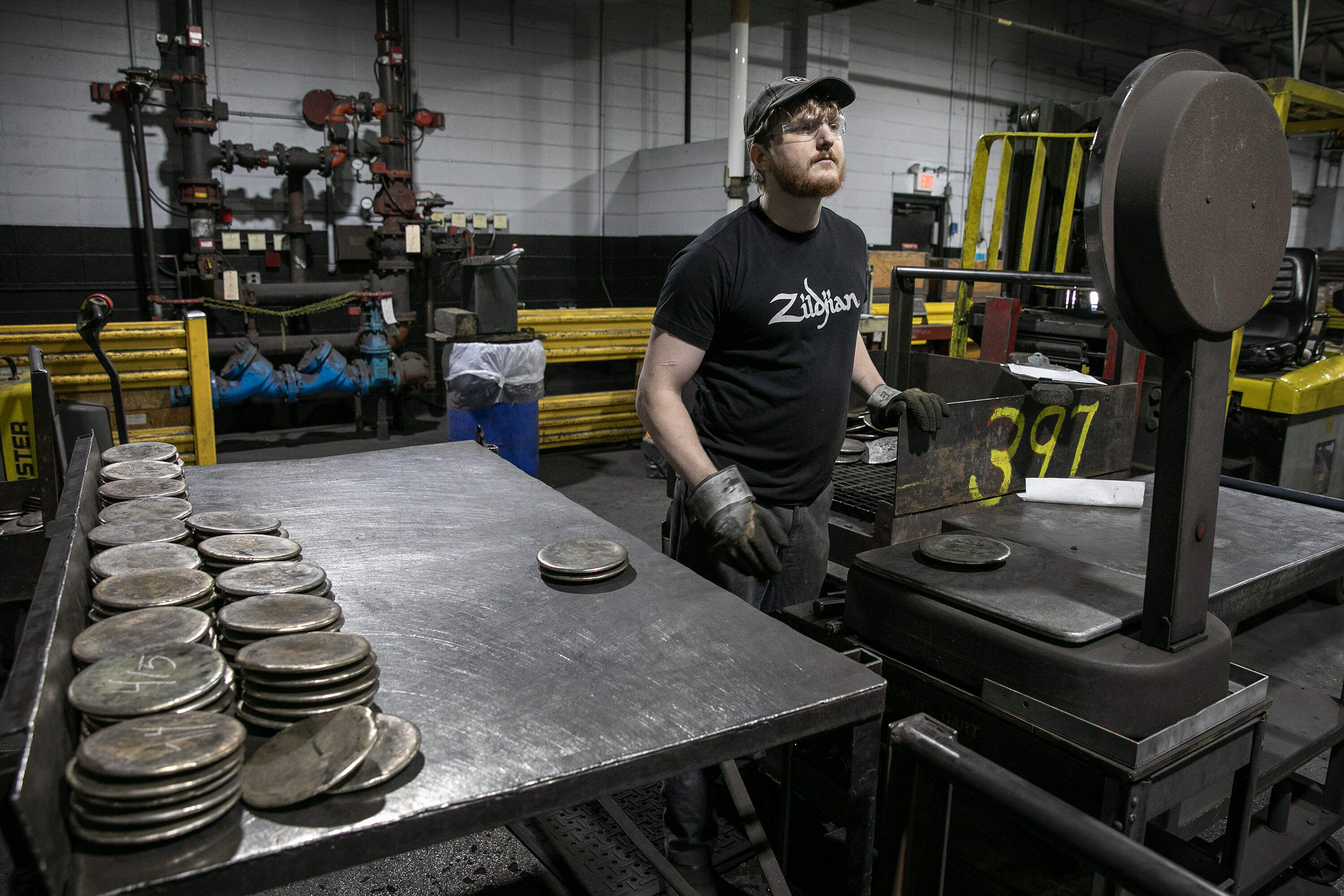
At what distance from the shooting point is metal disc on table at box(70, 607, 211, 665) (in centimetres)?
110

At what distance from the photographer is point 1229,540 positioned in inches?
73.0

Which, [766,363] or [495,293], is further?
[495,293]

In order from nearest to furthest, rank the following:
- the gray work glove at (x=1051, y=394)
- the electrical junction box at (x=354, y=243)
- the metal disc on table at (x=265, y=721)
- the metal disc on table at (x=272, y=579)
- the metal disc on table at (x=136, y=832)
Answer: the metal disc on table at (x=136, y=832), the metal disc on table at (x=265, y=721), the metal disc on table at (x=272, y=579), the gray work glove at (x=1051, y=394), the electrical junction box at (x=354, y=243)

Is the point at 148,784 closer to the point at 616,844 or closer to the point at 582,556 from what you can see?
the point at 582,556

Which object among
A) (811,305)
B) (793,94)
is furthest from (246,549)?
(793,94)

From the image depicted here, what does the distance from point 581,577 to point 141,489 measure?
101 cm

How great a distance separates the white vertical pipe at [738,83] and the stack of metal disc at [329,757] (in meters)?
6.04

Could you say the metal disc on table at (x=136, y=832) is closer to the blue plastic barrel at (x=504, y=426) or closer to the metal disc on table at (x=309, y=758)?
the metal disc on table at (x=309, y=758)

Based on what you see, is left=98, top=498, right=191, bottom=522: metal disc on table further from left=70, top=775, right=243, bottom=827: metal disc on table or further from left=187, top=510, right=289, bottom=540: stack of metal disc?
left=70, top=775, right=243, bottom=827: metal disc on table

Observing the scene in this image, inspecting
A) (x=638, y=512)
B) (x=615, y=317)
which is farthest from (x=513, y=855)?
(x=615, y=317)

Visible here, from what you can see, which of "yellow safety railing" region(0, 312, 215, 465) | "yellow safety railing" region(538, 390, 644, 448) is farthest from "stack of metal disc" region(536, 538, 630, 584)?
"yellow safety railing" region(538, 390, 644, 448)

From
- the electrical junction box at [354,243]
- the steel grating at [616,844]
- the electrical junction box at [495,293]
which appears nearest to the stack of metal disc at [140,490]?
the steel grating at [616,844]

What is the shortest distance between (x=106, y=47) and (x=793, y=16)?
19.4 feet

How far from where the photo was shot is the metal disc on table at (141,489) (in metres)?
1.75
